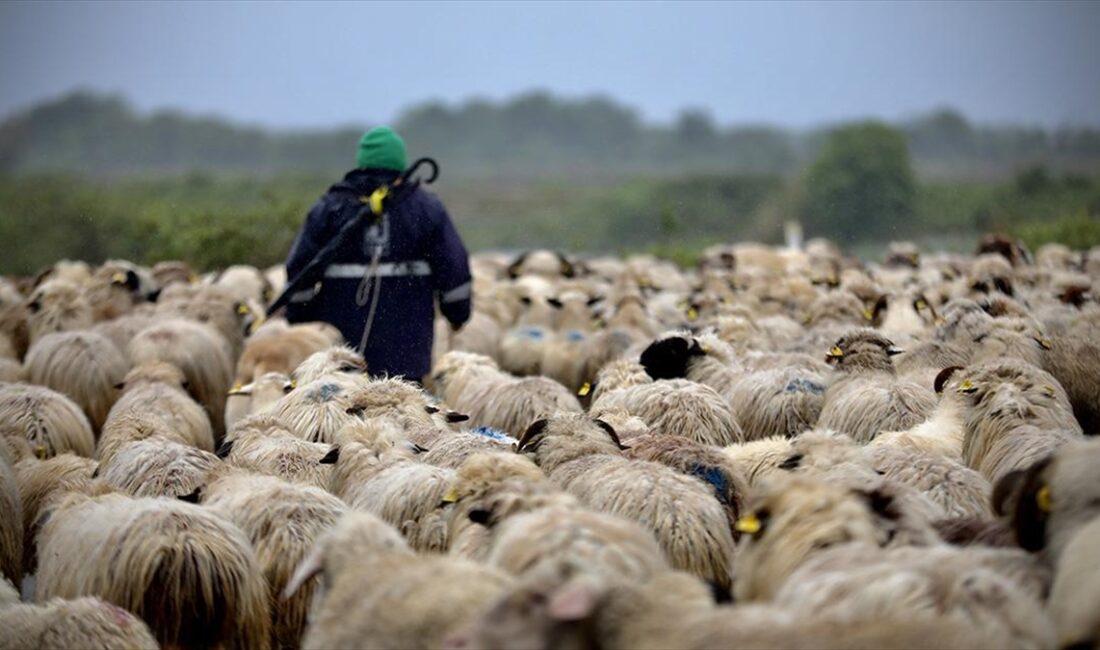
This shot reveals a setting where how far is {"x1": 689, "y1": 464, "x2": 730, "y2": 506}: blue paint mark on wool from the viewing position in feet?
20.1

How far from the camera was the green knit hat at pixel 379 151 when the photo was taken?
992cm

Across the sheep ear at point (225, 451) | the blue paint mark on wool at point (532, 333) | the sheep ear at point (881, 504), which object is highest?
the sheep ear at point (881, 504)

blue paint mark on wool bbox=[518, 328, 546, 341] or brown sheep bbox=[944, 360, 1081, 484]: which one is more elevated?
brown sheep bbox=[944, 360, 1081, 484]

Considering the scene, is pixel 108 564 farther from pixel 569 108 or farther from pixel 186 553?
pixel 569 108

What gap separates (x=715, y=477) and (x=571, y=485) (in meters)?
0.73

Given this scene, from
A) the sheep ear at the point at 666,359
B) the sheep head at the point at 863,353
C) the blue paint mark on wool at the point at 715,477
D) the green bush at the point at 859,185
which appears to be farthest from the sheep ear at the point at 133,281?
the green bush at the point at 859,185

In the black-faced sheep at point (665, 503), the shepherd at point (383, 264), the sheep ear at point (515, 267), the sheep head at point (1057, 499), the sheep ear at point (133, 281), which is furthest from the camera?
the sheep ear at point (515, 267)

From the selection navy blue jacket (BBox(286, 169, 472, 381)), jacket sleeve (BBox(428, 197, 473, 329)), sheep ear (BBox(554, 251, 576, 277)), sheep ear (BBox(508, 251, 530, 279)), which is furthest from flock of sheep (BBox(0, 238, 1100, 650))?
sheep ear (BBox(554, 251, 576, 277))

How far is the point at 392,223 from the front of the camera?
31.8 ft

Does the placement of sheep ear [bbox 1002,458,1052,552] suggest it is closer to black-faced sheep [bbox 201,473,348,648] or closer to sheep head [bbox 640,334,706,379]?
black-faced sheep [bbox 201,473,348,648]

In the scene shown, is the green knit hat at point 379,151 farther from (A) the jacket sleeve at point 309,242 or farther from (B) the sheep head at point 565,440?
(B) the sheep head at point 565,440

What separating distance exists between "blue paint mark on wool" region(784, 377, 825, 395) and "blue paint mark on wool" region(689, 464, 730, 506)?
2.34 meters

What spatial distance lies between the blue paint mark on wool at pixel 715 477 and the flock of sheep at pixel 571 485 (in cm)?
1

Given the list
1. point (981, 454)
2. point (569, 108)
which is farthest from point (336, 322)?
point (569, 108)
